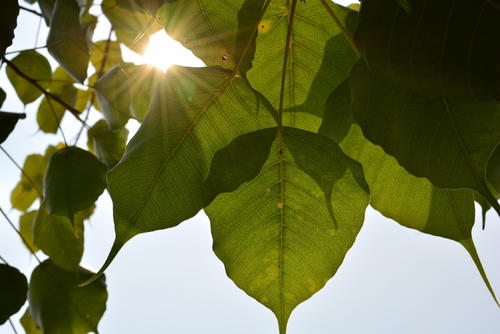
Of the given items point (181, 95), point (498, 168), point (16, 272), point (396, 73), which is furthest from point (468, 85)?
point (16, 272)

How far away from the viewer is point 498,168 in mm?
475

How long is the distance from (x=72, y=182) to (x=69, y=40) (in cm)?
24

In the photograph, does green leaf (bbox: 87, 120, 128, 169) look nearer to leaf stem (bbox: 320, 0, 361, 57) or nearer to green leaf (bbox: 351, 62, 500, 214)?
leaf stem (bbox: 320, 0, 361, 57)

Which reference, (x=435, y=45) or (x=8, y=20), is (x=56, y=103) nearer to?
(x=8, y=20)

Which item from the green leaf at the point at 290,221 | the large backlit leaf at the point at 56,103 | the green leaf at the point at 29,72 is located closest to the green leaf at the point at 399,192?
the green leaf at the point at 290,221

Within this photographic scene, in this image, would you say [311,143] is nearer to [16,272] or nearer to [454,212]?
[454,212]

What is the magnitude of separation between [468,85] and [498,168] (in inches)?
7.1

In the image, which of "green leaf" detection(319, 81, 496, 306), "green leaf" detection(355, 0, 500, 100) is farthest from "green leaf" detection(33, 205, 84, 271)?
"green leaf" detection(355, 0, 500, 100)

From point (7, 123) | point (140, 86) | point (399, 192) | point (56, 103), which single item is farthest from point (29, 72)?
point (399, 192)

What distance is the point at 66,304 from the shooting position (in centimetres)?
90

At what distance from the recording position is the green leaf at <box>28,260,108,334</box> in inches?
35.1

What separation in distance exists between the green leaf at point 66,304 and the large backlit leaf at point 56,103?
0.46 meters

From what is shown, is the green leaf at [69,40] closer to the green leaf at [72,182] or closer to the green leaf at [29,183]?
the green leaf at [72,182]

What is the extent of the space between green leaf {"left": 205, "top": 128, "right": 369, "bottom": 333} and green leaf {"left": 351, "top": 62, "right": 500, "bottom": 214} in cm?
8
